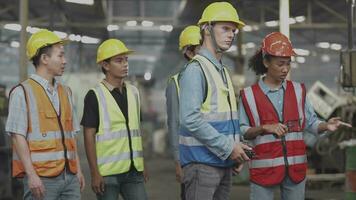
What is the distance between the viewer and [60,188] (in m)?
3.31

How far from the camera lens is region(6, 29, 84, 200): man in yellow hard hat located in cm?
321

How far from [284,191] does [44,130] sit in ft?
4.66

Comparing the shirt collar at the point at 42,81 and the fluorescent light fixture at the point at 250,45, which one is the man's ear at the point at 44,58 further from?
the fluorescent light fixture at the point at 250,45

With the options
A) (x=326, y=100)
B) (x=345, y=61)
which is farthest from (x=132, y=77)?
(x=345, y=61)

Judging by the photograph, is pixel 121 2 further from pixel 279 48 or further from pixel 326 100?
pixel 279 48

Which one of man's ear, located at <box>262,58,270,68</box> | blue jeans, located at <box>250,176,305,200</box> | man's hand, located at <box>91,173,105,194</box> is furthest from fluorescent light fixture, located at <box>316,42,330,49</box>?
man's hand, located at <box>91,173,105,194</box>

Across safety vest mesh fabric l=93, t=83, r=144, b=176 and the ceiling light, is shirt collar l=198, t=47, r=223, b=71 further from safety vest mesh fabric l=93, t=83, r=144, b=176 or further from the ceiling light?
the ceiling light

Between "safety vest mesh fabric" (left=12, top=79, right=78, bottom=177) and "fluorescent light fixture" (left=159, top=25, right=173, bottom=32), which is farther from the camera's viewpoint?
"fluorescent light fixture" (left=159, top=25, right=173, bottom=32)

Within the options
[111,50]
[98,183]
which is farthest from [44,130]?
[111,50]

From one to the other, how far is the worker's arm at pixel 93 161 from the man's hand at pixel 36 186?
0.52 m

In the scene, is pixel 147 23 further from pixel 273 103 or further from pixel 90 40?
pixel 273 103

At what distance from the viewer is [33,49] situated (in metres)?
3.46

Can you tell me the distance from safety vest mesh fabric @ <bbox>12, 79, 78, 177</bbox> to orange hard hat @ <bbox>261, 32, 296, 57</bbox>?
127 centimetres

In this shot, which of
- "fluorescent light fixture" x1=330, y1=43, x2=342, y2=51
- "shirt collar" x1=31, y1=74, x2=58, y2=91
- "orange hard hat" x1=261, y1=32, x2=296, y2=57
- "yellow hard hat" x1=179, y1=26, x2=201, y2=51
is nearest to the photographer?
"shirt collar" x1=31, y1=74, x2=58, y2=91
